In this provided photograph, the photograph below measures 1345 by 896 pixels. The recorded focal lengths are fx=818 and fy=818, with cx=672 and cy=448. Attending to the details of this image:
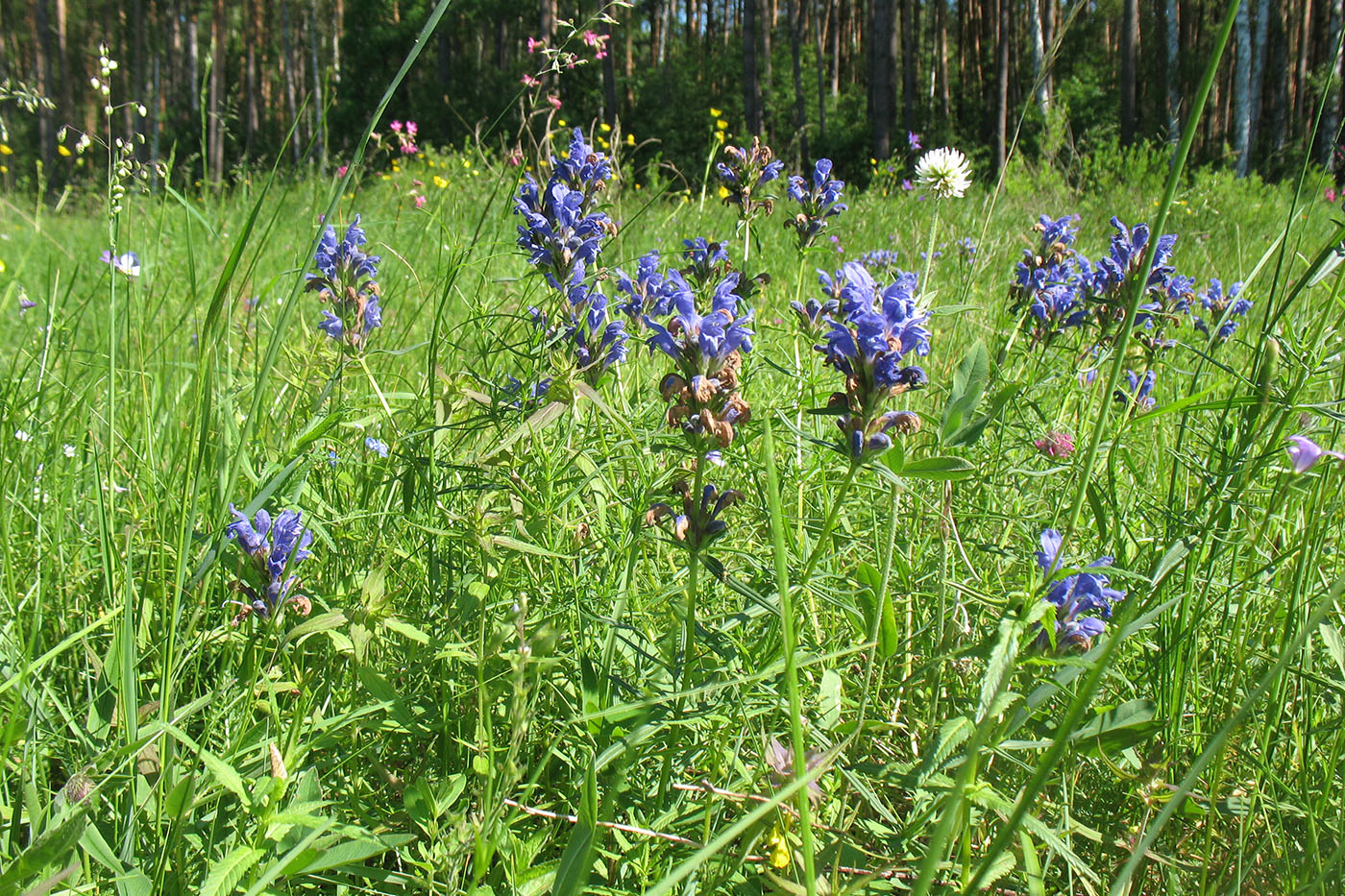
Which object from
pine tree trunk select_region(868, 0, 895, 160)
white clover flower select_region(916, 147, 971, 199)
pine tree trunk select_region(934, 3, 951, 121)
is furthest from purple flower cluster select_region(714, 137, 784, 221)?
pine tree trunk select_region(934, 3, 951, 121)

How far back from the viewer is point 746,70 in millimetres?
17766

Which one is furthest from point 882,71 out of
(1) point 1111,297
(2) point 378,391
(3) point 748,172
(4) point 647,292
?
(2) point 378,391

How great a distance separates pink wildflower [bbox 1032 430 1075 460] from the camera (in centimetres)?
181

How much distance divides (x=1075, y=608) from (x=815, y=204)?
174 centimetres

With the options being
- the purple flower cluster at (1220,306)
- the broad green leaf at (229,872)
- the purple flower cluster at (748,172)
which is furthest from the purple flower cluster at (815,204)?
the broad green leaf at (229,872)

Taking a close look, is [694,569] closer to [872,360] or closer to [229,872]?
[872,360]

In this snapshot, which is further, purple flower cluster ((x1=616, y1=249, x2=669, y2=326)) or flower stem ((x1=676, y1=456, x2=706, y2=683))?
purple flower cluster ((x1=616, y1=249, x2=669, y2=326))

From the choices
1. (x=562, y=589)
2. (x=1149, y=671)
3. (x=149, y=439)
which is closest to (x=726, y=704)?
(x=562, y=589)

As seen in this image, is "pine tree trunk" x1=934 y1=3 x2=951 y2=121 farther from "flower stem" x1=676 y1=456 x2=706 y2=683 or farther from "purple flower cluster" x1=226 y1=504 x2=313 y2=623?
"purple flower cluster" x1=226 y1=504 x2=313 y2=623

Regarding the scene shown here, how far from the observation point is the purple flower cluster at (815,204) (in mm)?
2590

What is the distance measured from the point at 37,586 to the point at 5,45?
157ft

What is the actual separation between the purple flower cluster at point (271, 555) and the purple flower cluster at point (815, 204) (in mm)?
1748

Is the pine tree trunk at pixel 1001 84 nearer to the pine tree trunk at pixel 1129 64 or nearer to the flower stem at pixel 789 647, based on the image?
the pine tree trunk at pixel 1129 64

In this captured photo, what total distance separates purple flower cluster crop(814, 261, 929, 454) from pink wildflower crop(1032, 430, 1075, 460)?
0.76 meters
